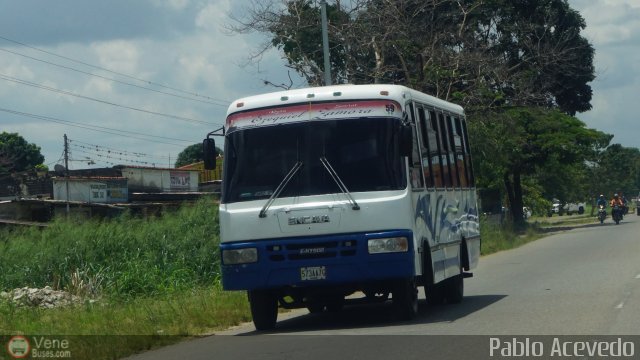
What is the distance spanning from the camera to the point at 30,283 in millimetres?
21016

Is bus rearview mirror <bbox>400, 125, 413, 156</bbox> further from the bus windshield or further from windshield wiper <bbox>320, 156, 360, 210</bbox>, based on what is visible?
windshield wiper <bbox>320, 156, 360, 210</bbox>

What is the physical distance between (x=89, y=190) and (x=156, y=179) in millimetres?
11608

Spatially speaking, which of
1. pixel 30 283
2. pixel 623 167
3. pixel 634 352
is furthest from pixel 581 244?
pixel 623 167

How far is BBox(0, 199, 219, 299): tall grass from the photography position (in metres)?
20.1

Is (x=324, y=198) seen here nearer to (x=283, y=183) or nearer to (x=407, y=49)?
(x=283, y=183)

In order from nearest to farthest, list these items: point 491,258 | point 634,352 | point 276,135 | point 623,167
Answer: point 634,352
point 276,135
point 491,258
point 623,167

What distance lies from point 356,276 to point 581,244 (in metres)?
22.5

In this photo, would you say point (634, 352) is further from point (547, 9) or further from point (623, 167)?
point (623, 167)

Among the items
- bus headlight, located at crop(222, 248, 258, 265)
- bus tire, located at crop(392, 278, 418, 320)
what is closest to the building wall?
bus headlight, located at crop(222, 248, 258, 265)

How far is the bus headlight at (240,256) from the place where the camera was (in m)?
13.5

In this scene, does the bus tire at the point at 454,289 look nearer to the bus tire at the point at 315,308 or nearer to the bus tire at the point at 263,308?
the bus tire at the point at 315,308

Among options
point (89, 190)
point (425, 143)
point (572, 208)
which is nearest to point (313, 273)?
point (425, 143)

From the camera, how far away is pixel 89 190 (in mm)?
55219

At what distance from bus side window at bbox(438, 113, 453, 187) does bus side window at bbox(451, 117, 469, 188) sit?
2.74ft
